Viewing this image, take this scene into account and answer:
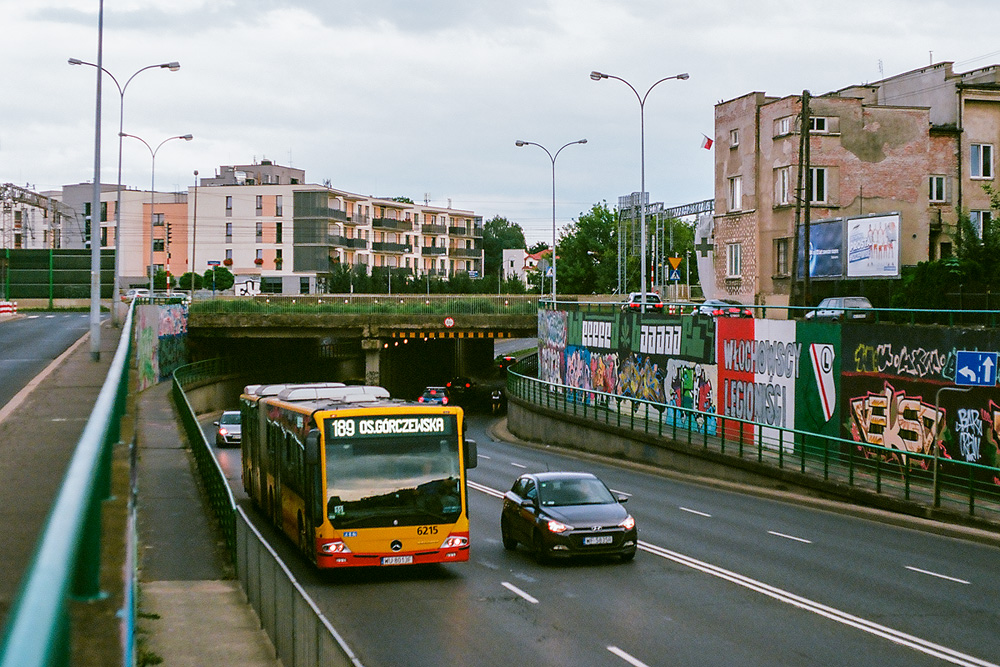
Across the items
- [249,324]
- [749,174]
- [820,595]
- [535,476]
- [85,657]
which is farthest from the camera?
[249,324]

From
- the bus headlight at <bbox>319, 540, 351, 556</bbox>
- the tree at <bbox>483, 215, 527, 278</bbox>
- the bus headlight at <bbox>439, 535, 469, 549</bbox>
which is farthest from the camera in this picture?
the tree at <bbox>483, 215, 527, 278</bbox>

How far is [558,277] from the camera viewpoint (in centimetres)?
12725

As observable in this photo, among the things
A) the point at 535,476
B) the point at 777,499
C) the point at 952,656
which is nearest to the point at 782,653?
the point at 952,656

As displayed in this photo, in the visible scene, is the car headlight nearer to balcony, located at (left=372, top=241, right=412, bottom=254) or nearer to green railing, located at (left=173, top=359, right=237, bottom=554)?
green railing, located at (left=173, top=359, right=237, bottom=554)

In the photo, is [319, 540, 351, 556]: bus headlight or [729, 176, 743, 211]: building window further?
[729, 176, 743, 211]: building window

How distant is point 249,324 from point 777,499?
42263 mm

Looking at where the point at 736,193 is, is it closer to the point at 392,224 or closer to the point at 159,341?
the point at 159,341

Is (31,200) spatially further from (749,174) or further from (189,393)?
(749,174)

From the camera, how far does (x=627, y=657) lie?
12.6 metres

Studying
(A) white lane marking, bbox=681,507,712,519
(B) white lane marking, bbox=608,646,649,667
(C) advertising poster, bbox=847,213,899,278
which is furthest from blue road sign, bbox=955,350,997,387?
(C) advertising poster, bbox=847,213,899,278

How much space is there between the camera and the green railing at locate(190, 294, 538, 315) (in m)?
63.9

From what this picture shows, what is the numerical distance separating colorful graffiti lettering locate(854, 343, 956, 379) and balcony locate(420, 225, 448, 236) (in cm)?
10685

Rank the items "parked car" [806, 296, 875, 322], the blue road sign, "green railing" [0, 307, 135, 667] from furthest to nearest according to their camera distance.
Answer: "parked car" [806, 296, 875, 322], the blue road sign, "green railing" [0, 307, 135, 667]

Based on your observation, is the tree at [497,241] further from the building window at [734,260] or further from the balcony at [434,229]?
the building window at [734,260]
